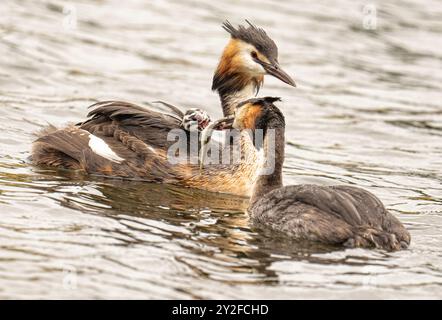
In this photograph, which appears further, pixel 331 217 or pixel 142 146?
pixel 142 146

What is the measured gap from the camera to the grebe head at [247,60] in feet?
35.6

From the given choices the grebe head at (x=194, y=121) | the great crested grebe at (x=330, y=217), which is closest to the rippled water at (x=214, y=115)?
the great crested grebe at (x=330, y=217)

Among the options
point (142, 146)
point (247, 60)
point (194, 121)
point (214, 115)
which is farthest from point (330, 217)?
point (214, 115)

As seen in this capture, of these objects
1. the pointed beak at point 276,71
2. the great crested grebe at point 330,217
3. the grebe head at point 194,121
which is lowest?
the great crested grebe at point 330,217

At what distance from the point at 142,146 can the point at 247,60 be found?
1599 millimetres

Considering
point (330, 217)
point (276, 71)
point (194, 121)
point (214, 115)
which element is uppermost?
point (276, 71)

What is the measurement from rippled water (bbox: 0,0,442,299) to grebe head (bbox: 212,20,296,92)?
1187mm

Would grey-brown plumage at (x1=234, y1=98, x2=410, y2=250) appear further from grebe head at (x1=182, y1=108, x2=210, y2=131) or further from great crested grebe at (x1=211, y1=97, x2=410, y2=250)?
grebe head at (x1=182, y1=108, x2=210, y2=131)

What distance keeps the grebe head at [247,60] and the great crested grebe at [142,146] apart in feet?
0.04

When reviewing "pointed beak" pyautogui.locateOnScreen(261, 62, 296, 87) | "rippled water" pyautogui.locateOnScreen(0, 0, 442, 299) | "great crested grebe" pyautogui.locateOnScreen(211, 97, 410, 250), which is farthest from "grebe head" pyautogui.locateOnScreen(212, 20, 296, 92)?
"great crested grebe" pyautogui.locateOnScreen(211, 97, 410, 250)

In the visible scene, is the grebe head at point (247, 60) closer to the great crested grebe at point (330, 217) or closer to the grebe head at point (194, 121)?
the grebe head at point (194, 121)

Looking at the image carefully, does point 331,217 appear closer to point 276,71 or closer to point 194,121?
point 194,121

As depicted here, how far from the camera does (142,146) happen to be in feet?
33.8
